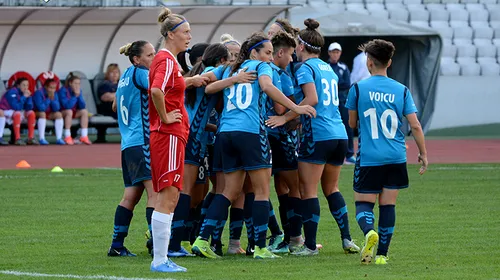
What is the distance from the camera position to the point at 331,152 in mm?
9289

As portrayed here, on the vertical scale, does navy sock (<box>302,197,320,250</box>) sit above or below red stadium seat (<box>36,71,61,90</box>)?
above

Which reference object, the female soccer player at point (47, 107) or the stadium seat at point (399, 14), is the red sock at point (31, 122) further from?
the stadium seat at point (399, 14)

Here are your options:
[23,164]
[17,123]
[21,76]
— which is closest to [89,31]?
[21,76]

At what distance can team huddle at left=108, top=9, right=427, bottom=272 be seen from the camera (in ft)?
26.5

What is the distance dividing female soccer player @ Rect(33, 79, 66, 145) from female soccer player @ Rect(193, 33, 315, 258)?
14.8 m

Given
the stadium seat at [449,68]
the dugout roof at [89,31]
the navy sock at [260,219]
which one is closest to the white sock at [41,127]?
the dugout roof at [89,31]

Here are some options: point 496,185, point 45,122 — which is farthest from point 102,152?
point 496,185

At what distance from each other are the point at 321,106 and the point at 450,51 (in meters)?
21.8

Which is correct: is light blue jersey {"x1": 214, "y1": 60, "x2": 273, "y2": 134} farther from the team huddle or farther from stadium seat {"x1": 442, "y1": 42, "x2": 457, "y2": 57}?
stadium seat {"x1": 442, "y1": 42, "x2": 457, "y2": 57}

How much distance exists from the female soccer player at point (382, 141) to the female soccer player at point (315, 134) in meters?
0.72

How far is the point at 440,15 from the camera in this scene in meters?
30.7

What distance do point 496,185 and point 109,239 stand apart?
694cm

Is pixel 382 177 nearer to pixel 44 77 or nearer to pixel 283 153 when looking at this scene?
pixel 283 153

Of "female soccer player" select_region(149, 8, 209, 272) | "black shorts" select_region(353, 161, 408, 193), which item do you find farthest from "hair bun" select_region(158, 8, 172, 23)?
"black shorts" select_region(353, 161, 408, 193)
